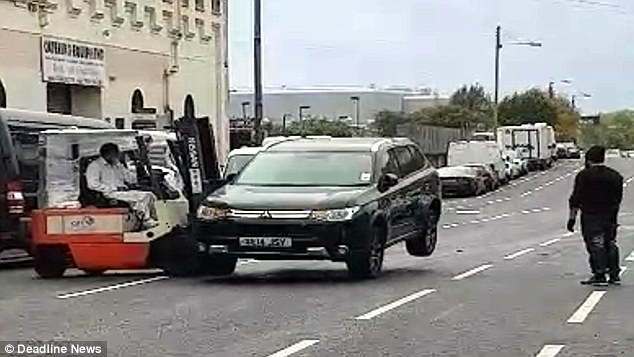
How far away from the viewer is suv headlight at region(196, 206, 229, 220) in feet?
57.5

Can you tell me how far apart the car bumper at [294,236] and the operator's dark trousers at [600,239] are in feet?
8.44

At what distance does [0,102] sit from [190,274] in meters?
22.2

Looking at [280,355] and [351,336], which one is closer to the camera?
[280,355]

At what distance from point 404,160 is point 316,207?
332 centimetres

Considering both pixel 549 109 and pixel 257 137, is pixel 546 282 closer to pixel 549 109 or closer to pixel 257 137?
pixel 257 137

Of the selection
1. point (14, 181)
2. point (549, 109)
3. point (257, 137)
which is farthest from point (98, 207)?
point (549, 109)

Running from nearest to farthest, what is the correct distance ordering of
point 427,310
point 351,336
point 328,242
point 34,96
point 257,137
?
1. point 351,336
2. point 427,310
3. point 328,242
4. point 257,137
5. point 34,96

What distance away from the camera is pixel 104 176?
752 inches

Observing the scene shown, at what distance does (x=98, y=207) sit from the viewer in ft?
61.8

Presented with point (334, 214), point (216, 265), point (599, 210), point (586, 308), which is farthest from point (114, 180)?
point (586, 308)

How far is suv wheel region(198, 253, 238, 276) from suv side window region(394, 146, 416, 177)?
2.62m

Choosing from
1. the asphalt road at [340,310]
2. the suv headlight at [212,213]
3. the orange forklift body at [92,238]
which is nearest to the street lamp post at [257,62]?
the asphalt road at [340,310]

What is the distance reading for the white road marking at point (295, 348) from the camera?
11.4 m

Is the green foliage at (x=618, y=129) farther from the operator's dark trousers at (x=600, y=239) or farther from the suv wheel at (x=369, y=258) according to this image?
the operator's dark trousers at (x=600, y=239)
